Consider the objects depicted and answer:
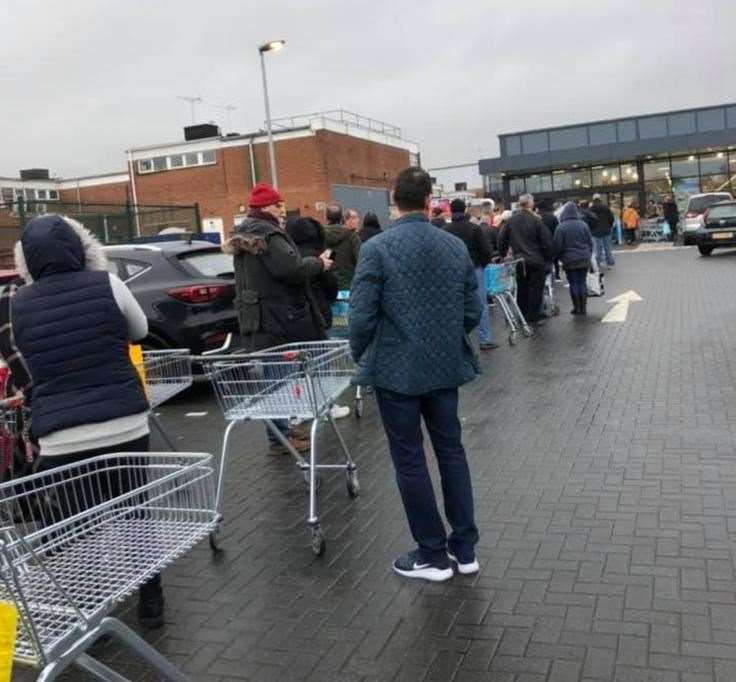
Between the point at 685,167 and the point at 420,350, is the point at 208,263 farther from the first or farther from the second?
the point at 685,167

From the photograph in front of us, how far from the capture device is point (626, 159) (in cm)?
3809

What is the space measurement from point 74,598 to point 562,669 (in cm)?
186

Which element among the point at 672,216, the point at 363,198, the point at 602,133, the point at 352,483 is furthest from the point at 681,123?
the point at 352,483

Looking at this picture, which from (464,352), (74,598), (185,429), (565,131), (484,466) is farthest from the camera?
(565,131)

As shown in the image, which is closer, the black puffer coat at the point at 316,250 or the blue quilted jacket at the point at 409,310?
the blue quilted jacket at the point at 409,310

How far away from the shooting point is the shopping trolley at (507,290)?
10914 millimetres

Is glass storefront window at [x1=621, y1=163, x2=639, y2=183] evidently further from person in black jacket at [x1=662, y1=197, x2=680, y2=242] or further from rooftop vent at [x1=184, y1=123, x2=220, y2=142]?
rooftop vent at [x1=184, y1=123, x2=220, y2=142]

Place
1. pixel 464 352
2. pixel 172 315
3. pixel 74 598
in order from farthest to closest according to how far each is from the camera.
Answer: pixel 172 315 → pixel 464 352 → pixel 74 598

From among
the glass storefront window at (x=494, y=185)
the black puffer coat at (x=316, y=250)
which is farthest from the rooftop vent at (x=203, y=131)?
the black puffer coat at (x=316, y=250)

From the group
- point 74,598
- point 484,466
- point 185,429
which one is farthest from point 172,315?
point 74,598

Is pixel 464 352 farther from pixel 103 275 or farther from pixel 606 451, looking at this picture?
pixel 606 451

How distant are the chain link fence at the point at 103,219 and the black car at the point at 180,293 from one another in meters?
6.31

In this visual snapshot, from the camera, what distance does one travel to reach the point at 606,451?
5.87 m

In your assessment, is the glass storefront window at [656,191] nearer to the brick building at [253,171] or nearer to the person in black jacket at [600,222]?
the brick building at [253,171]
